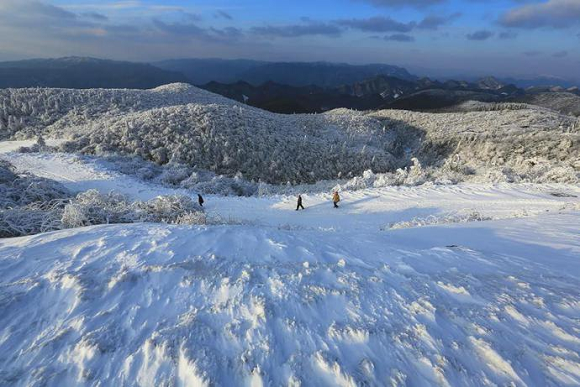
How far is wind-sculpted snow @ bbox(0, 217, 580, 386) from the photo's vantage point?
13.2 feet

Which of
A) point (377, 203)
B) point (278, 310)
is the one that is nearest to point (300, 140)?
point (377, 203)

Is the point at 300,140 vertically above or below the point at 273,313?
below

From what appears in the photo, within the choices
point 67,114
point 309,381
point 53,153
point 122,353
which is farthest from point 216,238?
point 67,114

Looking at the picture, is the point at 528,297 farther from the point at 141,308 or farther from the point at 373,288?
the point at 141,308

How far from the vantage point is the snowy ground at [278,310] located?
404 centimetres

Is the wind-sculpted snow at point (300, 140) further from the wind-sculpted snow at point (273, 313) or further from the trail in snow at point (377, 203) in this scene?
the wind-sculpted snow at point (273, 313)

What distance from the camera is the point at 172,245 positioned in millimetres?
6824

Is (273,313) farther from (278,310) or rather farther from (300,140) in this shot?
(300,140)

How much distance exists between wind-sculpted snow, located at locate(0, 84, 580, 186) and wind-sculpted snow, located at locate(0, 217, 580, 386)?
650 inches

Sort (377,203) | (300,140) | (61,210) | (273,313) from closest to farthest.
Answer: (273,313) < (61,210) < (377,203) < (300,140)

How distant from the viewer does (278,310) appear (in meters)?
5.02

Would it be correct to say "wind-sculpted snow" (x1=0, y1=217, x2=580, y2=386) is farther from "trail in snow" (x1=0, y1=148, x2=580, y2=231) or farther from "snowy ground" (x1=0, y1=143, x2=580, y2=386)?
"trail in snow" (x1=0, y1=148, x2=580, y2=231)

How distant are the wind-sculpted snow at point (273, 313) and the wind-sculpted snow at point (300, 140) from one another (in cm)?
1652

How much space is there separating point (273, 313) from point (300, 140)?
33.5 metres
